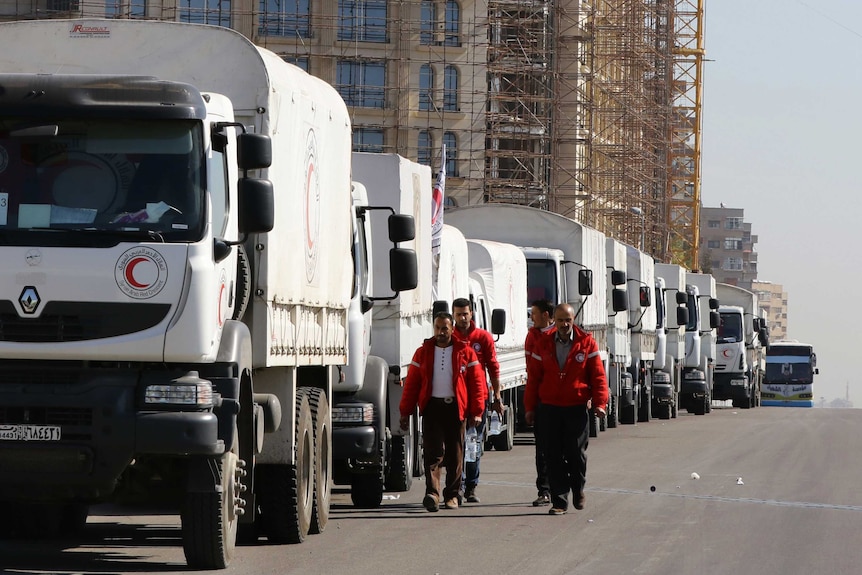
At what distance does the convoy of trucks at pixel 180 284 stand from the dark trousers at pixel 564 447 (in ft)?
4.70

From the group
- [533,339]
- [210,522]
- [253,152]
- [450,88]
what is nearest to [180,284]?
[253,152]

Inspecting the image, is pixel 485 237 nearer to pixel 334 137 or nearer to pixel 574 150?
pixel 334 137

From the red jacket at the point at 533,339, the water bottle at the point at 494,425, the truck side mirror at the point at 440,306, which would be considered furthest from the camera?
the water bottle at the point at 494,425

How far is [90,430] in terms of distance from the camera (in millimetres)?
9570

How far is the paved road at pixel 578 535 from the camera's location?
11094 millimetres

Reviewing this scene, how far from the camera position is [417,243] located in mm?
19078

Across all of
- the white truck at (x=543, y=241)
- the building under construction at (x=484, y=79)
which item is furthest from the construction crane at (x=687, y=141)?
the white truck at (x=543, y=241)

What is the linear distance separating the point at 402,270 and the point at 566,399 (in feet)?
5.80

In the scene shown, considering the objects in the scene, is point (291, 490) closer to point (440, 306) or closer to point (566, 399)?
point (566, 399)

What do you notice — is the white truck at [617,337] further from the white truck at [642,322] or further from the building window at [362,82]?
the building window at [362,82]

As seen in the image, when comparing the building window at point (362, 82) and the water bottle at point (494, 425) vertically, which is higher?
the building window at point (362, 82)

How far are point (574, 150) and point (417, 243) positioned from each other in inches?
2520

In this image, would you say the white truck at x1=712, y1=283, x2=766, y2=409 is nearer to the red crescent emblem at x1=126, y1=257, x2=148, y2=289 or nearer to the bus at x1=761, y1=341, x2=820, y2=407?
the bus at x1=761, y1=341, x2=820, y2=407

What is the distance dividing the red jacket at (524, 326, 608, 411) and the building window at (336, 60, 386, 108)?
216 feet
